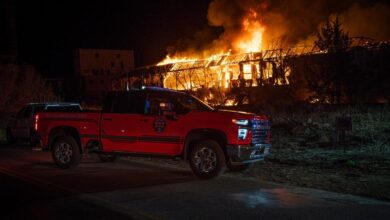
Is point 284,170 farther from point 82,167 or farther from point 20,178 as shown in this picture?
point 20,178

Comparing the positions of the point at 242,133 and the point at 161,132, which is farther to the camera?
the point at 161,132

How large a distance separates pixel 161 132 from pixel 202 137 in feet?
3.32

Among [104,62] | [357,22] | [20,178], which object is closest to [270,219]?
[20,178]

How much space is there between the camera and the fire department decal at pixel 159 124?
35.6 feet

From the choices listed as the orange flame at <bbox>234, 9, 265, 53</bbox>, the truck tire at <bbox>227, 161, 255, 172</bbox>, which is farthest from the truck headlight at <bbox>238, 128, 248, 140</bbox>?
the orange flame at <bbox>234, 9, 265, 53</bbox>

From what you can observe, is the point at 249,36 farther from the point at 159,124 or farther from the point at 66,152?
the point at 159,124

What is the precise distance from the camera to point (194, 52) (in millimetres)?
51344

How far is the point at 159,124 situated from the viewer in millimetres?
10875

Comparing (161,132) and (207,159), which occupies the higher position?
(161,132)

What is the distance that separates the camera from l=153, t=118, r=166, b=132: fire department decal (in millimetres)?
10836

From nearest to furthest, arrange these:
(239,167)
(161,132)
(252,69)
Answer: (161,132) < (239,167) < (252,69)

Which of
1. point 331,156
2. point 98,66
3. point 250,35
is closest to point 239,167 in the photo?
point 331,156

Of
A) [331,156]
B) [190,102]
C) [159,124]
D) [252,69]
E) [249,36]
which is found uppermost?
[249,36]

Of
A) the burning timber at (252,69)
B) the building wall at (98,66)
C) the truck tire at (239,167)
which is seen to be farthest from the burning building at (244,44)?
the truck tire at (239,167)
